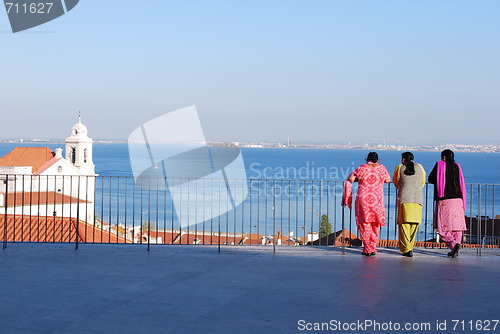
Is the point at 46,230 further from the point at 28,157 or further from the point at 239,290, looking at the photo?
the point at 28,157

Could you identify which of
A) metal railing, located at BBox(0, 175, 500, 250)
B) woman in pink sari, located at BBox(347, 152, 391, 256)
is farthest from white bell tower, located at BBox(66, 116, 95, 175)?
woman in pink sari, located at BBox(347, 152, 391, 256)

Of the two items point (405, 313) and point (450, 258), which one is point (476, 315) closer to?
point (405, 313)

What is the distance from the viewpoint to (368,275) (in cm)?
662

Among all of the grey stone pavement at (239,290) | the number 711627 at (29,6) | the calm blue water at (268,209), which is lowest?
the calm blue water at (268,209)

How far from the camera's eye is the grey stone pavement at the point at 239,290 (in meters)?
4.48

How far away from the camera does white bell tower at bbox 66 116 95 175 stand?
65.5 meters

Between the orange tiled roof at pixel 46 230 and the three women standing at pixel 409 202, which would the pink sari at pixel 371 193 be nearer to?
the three women standing at pixel 409 202

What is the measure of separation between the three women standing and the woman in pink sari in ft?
0.74

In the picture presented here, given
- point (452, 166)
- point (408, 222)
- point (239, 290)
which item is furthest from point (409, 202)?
point (239, 290)

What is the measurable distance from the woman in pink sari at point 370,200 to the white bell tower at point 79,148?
59.9 meters

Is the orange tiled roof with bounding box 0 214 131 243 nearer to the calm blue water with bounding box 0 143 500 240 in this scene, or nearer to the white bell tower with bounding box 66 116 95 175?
the calm blue water with bounding box 0 143 500 240

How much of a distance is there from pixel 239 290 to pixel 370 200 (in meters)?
2.92

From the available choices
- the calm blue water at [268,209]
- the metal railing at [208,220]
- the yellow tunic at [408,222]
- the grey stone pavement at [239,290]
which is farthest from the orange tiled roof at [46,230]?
the yellow tunic at [408,222]

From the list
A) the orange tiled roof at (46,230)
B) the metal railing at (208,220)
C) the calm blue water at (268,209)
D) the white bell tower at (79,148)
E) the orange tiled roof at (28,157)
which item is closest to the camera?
the metal railing at (208,220)
